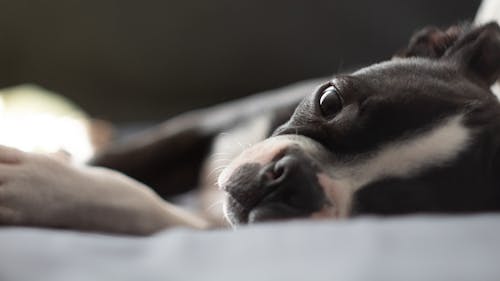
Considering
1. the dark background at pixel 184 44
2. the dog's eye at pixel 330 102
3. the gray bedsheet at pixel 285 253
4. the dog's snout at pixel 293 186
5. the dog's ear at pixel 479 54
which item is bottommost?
the gray bedsheet at pixel 285 253

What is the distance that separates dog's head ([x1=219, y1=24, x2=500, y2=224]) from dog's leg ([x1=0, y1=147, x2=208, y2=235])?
0.18 m

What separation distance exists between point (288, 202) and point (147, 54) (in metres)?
2.42

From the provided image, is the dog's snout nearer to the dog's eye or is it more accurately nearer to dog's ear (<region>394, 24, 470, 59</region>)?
the dog's eye

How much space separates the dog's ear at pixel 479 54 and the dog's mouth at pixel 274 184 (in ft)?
1.76

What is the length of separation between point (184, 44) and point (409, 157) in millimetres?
2353

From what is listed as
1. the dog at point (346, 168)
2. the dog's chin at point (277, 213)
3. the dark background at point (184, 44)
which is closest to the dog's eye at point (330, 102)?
the dog at point (346, 168)

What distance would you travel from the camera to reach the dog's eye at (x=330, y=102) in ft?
4.99

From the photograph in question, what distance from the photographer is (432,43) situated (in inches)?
73.1

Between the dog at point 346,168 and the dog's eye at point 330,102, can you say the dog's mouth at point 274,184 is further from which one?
the dog's eye at point 330,102

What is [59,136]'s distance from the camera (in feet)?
9.32

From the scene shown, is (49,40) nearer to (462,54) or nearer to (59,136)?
(59,136)

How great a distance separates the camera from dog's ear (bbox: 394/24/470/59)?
183 cm

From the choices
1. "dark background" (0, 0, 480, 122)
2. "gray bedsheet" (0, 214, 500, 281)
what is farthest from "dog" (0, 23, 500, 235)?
"dark background" (0, 0, 480, 122)

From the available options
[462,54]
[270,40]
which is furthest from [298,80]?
[462,54]
